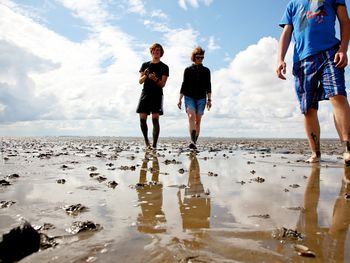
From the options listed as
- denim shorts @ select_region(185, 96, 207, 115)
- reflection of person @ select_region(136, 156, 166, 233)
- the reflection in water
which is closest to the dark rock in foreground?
reflection of person @ select_region(136, 156, 166, 233)

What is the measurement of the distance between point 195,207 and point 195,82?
726 centimetres

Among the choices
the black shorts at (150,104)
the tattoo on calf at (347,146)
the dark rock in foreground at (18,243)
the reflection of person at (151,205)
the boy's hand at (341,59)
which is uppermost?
the boy's hand at (341,59)

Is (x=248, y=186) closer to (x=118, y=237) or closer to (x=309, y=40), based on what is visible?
(x=118, y=237)

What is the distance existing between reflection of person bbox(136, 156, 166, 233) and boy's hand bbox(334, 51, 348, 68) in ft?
10.3

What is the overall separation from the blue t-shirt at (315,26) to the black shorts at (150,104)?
462cm

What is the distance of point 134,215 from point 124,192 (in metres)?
0.87

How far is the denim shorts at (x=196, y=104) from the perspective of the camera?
9.48 metres

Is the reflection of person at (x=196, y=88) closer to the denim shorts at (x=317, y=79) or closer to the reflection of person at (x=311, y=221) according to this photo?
the denim shorts at (x=317, y=79)

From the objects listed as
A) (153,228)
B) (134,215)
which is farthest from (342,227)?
(134,215)

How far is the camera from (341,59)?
4734mm

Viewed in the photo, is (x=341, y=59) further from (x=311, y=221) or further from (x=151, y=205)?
(x=151, y=205)

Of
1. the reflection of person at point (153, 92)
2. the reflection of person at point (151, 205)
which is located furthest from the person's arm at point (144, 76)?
the reflection of person at point (151, 205)

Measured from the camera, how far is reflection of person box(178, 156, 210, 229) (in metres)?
2.15

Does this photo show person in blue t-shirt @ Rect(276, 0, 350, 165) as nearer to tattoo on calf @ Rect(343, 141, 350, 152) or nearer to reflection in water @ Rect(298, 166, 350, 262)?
tattoo on calf @ Rect(343, 141, 350, 152)
